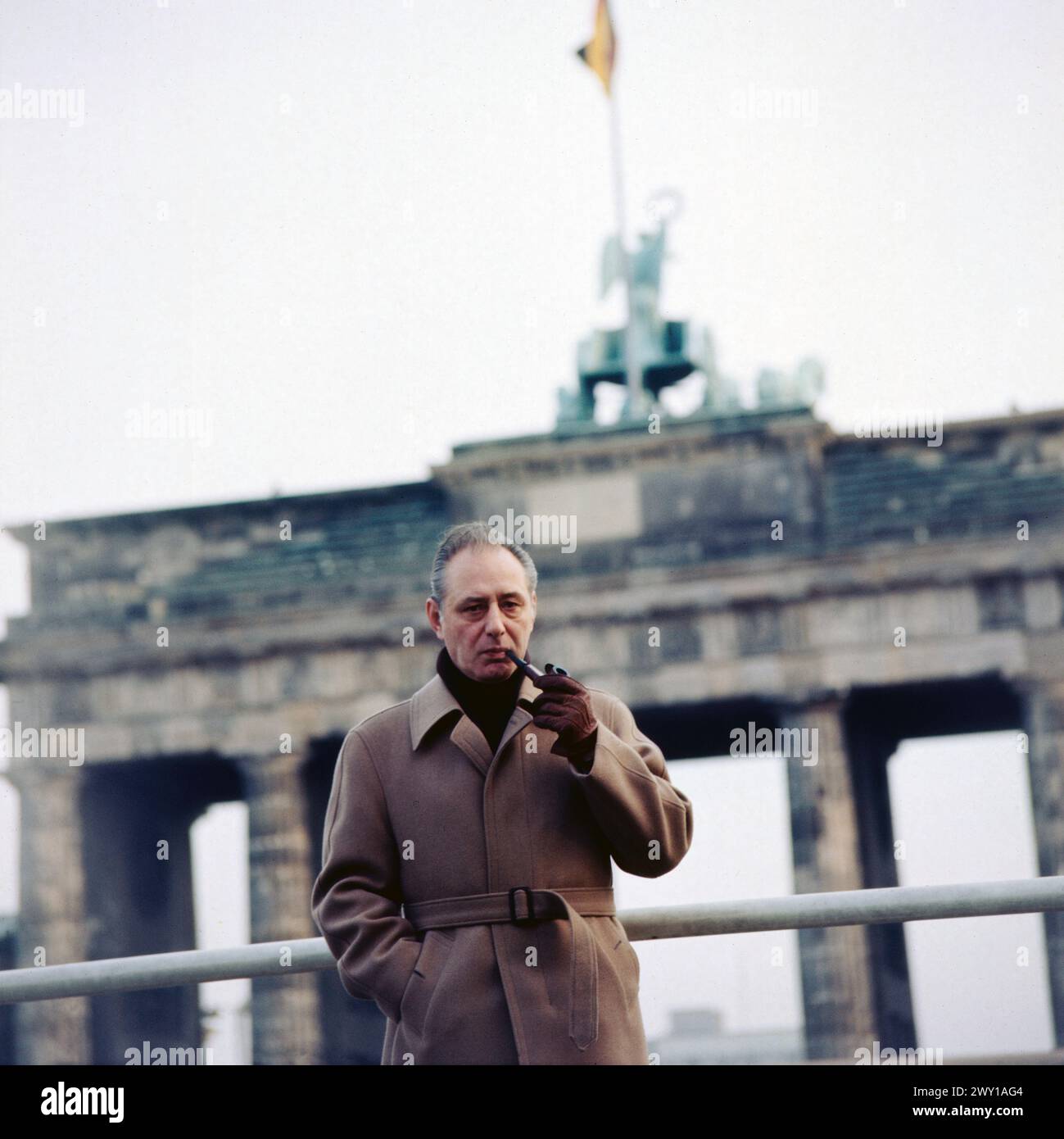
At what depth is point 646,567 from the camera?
2778cm

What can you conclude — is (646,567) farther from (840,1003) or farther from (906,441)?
(840,1003)

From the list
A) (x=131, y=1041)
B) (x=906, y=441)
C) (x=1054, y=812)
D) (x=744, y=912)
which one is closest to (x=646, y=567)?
(x=906, y=441)

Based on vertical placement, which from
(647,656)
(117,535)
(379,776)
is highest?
(117,535)

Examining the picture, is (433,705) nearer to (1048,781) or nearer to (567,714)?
(567,714)

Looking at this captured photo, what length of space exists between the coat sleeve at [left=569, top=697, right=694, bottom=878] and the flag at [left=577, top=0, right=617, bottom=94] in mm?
27243

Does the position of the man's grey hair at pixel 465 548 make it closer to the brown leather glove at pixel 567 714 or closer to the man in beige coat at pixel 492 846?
the man in beige coat at pixel 492 846

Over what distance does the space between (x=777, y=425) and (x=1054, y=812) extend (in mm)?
6202

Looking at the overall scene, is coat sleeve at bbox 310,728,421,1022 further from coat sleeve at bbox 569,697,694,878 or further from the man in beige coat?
coat sleeve at bbox 569,697,694,878

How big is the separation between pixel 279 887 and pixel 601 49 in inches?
512

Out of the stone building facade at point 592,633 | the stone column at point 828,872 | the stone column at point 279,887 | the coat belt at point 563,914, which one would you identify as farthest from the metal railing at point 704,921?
the stone column at point 279,887

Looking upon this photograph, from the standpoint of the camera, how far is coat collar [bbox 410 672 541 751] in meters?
Result: 4.16

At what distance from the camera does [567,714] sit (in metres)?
3.78

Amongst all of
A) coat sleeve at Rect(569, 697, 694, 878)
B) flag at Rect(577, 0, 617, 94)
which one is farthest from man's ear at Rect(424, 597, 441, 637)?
flag at Rect(577, 0, 617, 94)
